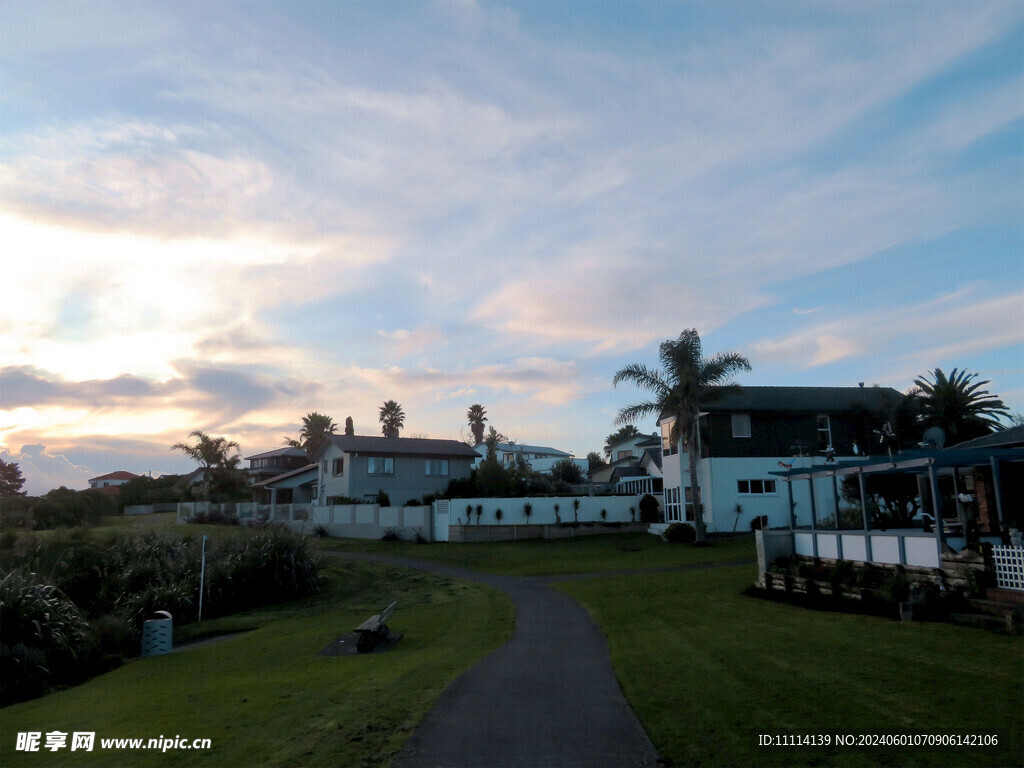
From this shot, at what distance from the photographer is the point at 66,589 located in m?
21.7

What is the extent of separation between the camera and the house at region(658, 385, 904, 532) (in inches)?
1492

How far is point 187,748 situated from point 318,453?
1961 inches

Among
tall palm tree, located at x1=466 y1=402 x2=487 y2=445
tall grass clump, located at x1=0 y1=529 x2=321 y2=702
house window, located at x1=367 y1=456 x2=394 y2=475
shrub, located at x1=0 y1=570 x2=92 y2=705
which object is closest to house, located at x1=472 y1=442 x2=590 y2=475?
tall palm tree, located at x1=466 y1=402 x2=487 y2=445

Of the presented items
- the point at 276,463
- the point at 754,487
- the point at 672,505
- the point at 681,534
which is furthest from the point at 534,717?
the point at 276,463

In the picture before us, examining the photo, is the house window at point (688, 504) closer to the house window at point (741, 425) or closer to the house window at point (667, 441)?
the house window at point (667, 441)

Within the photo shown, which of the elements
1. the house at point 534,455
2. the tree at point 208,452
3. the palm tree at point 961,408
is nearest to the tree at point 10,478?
the tree at point 208,452

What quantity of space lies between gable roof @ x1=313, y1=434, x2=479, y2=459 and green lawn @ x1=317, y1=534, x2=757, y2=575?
10.6 meters

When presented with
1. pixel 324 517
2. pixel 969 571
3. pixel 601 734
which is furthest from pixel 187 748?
pixel 324 517

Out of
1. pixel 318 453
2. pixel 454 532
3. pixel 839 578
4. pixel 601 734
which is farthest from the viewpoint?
pixel 318 453

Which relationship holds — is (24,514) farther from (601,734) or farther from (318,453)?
(601,734)

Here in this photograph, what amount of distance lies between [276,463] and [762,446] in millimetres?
56736

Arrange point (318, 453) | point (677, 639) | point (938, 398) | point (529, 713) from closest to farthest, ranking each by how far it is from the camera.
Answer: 1. point (529, 713)
2. point (677, 639)
3. point (938, 398)
4. point (318, 453)

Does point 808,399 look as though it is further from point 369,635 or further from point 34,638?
point 34,638

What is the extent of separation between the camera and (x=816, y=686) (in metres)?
8.60
